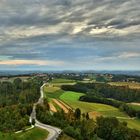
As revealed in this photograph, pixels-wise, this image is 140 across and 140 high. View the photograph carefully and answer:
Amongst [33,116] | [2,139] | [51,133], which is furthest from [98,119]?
[2,139]

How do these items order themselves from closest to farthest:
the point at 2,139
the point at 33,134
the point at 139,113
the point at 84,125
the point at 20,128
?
the point at 2,139 → the point at 33,134 → the point at 20,128 → the point at 84,125 → the point at 139,113

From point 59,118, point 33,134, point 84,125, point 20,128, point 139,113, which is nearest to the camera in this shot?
point 33,134

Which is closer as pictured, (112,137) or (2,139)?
(2,139)

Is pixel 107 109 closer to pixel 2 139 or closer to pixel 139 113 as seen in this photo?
pixel 139 113

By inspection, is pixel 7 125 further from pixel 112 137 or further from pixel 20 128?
pixel 112 137

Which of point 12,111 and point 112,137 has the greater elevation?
point 12,111

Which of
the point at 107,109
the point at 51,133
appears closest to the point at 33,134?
the point at 51,133
